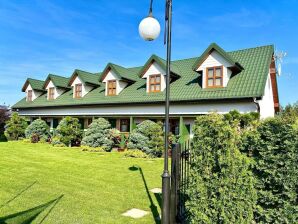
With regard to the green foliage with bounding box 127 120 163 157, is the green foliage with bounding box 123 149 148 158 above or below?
below

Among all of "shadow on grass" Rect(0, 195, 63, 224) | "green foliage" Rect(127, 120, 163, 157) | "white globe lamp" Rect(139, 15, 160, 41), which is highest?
"white globe lamp" Rect(139, 15, 160, 41)

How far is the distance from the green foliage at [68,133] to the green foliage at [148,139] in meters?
7.60

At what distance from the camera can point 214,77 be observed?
18.6 m

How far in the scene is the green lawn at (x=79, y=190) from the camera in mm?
6129

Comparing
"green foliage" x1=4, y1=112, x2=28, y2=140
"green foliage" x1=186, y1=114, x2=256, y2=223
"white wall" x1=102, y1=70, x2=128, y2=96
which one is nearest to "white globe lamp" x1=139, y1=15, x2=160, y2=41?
"green foliage" x1=186, y1=114, x2=256, y2=223

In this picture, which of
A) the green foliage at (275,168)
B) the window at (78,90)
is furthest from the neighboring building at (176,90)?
the green foliage at (275,168)

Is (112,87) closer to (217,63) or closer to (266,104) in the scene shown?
(217,63)

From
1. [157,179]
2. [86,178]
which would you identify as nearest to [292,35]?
[157,179]

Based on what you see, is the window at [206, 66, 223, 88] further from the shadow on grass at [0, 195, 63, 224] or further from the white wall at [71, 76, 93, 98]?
the shadow on grass at [0, 195, 63, 224]

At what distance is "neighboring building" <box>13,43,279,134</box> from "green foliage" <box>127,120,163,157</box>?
2594mm

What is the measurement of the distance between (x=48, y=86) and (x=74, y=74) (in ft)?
18.2

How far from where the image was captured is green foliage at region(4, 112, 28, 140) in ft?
94.9

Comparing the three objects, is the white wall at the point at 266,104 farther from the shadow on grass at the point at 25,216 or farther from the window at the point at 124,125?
the shadow on grass at the point at 25,216

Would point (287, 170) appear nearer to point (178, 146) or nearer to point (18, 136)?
point (178, 146)
